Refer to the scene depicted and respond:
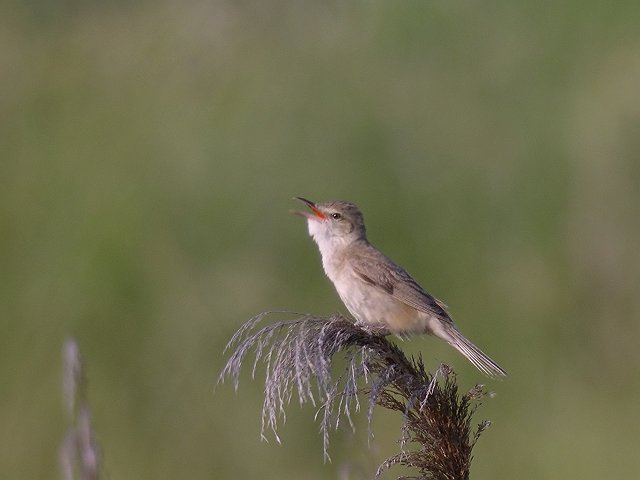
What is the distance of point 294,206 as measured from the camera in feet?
26.6

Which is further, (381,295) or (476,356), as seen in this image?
(381,295)

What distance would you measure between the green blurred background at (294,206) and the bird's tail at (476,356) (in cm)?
196

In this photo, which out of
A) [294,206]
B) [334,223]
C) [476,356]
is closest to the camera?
[476,356]

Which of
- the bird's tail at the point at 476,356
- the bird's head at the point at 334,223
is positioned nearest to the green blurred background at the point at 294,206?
the bird's head at the point at 334,223

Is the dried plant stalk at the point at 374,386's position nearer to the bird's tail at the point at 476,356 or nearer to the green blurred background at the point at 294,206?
the bird's tail at the point at 476,356

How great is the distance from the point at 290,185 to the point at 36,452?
2.56 metres

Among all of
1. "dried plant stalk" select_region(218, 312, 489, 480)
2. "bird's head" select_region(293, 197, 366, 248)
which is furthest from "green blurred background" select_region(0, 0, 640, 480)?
"dried plant stalk" select_region(218, 312, 489, 480)

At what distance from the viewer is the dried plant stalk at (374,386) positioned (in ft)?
9.77

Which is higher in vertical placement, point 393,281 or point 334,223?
point 334,223

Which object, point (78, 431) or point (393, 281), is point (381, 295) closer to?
point (393, 281)

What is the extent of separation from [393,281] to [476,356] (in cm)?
68

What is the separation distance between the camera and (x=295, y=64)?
9.43 metres

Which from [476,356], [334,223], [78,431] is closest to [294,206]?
[334,223]

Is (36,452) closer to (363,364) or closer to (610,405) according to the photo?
(610,405)
